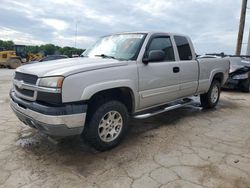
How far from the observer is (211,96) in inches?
254

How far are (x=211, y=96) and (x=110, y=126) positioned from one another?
376 centimetres

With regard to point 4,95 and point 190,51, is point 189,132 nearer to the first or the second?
point 190,51

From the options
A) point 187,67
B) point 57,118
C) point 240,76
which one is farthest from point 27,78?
point 240,76

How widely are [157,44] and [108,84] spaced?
159cm

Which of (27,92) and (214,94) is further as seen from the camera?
(214,94)

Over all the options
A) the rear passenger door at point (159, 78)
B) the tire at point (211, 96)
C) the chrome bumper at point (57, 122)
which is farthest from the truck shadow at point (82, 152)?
the tire at point (211, 96)

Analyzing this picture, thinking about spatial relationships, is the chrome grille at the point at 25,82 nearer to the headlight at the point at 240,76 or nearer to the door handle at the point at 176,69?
the door handle at the point at 176,69

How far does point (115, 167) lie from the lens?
3.21 meters

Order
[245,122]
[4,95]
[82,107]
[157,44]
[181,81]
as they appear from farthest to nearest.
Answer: [4,95]
[245,122]
[181,81]
[157,44]
[82,107]

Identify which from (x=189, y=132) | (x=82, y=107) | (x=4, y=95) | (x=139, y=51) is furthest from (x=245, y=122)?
(x=4, y=95)

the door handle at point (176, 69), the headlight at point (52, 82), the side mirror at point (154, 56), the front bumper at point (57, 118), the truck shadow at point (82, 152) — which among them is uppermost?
the side mirror at point (154, 56)

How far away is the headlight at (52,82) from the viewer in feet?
9.78

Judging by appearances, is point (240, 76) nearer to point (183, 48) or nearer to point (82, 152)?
point (183, 48)

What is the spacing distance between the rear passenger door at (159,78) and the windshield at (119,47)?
20 centimetres
